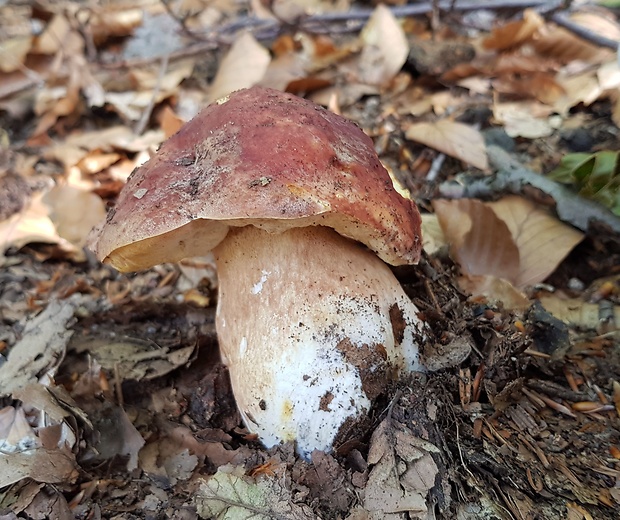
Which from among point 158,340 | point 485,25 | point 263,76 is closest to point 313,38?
point 263,76

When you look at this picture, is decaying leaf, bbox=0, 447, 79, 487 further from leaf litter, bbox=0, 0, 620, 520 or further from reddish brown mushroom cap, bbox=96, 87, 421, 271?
reddish brown mushroom cap, bbox=96, 87, 421, 271

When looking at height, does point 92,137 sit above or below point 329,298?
below

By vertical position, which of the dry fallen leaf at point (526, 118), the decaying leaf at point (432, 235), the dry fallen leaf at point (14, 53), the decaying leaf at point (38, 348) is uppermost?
the dry fallen leaf at point (526, 118)

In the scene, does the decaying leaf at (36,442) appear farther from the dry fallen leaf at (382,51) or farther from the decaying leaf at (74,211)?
the dry fallen leaf at (382,51)

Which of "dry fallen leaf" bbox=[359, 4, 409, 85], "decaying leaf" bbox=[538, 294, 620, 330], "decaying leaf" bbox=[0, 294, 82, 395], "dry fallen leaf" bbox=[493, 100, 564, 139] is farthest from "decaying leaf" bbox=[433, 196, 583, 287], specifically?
"decaying leaf" bbox=[0, 294, 82, 395]

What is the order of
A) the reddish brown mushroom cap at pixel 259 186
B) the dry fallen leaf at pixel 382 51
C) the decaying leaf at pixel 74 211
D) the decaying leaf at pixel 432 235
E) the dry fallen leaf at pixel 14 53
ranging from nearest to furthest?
the reddish brown mushroom cap at pixel 259 186, the decaying leaf at pixel 432 235, the decaying leaf at pixel 74 211, the dry fallen leaf at pixel 382 51, the dry fallen leaf at pixel 14 53

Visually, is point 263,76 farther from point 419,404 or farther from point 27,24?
point 27,24

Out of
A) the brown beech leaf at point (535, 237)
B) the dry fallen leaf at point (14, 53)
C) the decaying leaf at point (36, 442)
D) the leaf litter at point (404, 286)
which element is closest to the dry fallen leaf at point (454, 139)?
the leaf litter at point (404, 286)
